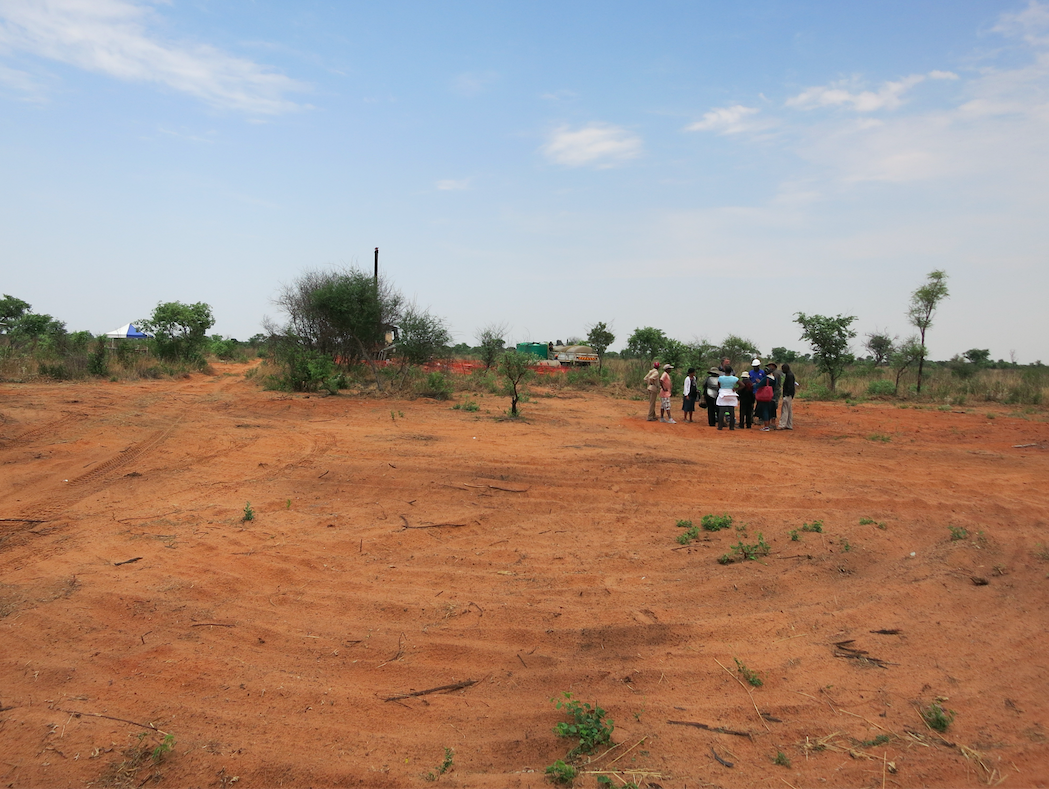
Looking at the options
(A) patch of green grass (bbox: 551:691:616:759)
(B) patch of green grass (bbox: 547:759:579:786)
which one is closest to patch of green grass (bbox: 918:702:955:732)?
(A) patch of green grass (bbox: 551:691:616:759)

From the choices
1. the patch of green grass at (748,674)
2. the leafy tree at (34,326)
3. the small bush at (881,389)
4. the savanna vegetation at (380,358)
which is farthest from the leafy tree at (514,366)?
the leafy tree at (34,326)

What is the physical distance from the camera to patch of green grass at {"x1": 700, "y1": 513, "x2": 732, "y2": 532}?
21.5 ft

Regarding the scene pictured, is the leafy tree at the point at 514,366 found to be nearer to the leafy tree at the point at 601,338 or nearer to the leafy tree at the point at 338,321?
the leafy tree at the point at 338,321

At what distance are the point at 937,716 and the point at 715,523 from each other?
125 inches

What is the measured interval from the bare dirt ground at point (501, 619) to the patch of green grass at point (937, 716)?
44 mm

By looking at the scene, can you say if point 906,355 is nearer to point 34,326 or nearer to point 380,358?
point 380,358

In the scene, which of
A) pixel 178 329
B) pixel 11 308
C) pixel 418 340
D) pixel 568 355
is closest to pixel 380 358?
pixel 418 340

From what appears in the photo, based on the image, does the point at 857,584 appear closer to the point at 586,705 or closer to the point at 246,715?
the point at 586,705

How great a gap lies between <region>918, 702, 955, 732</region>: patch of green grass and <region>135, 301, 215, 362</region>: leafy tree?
89.7ft

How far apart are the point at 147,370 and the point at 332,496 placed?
1727cm

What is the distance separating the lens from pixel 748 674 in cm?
396

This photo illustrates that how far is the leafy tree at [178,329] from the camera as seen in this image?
24.9 meters

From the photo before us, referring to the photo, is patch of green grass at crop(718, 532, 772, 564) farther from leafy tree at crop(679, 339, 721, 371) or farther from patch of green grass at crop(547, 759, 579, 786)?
leafy tree at crop(679, 339, 721, 371)

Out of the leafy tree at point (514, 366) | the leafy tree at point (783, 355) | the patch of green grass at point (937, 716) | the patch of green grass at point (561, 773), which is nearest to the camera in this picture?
the patch of green grass at point (561, 773)
